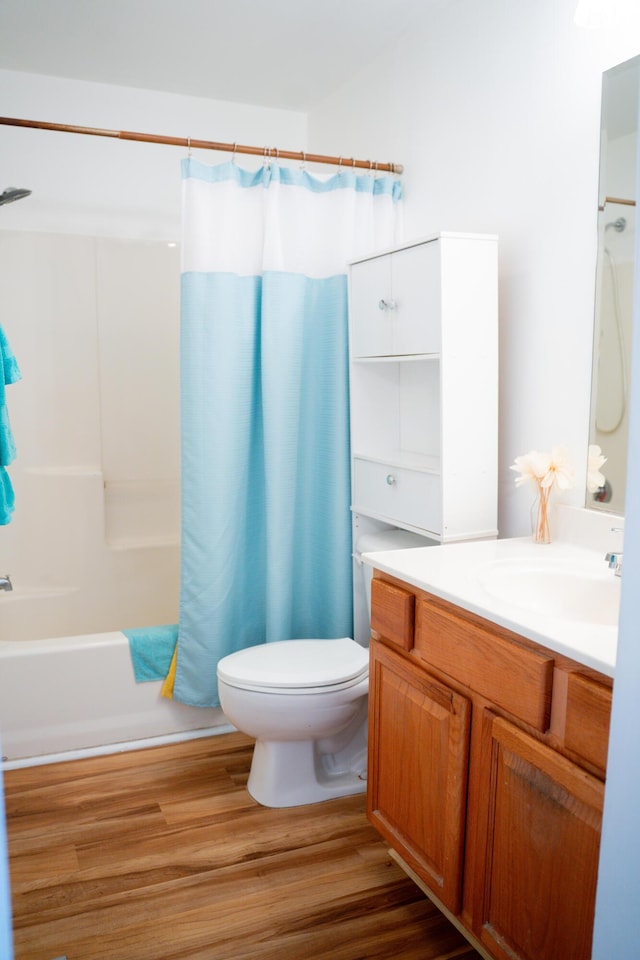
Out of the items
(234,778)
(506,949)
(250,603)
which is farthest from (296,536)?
(506,949)

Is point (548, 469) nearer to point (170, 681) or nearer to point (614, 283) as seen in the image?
point (614, 283)

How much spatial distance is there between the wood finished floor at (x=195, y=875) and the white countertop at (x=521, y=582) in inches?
31.3

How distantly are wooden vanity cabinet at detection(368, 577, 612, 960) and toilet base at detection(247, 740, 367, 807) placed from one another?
44 cm

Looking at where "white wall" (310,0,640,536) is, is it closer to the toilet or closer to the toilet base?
the toilet

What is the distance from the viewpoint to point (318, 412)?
2.62 meters

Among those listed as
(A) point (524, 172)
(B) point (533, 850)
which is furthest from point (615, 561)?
(A) point (524, 172)

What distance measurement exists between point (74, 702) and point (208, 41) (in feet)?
7.46

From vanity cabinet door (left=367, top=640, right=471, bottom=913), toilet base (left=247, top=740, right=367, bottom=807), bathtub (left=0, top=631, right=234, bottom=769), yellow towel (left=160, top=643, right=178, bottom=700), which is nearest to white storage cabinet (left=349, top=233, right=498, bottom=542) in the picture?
vanity cabinet door (left=367, top=640, right=471, bottom=913)

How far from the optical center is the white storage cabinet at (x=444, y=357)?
204 cm

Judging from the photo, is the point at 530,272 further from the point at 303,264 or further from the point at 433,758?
the point at 433,758

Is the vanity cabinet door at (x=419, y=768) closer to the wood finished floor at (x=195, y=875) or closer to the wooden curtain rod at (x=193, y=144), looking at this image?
the wood finished floor at (x=195, y=875)

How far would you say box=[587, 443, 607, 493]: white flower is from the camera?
1.86m

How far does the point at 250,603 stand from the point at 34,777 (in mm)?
864

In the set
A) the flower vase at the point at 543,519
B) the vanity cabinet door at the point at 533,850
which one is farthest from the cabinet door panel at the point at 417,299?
the vanity cabinet door at the point at 533,850
